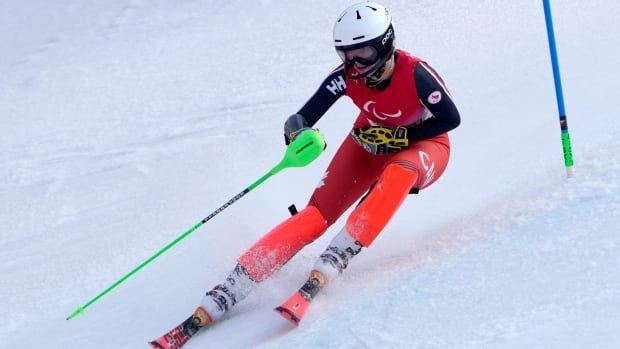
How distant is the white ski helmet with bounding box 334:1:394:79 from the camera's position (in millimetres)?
4730

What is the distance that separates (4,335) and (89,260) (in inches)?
43.5

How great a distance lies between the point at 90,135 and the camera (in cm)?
972

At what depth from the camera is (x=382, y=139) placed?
5.01m

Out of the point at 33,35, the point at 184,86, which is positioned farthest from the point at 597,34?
the point at 33,35

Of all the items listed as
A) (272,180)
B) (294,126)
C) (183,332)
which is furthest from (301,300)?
(272,180)

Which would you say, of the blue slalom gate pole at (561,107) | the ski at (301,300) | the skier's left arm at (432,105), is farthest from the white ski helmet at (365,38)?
the ski at (301,300)

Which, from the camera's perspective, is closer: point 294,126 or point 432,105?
point 432,105

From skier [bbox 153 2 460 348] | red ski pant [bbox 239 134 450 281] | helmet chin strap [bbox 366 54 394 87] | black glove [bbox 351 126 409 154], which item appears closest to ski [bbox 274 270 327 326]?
skier [bbox 153 2 460 348]

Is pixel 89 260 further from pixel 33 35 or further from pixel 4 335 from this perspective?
pixel 33 35

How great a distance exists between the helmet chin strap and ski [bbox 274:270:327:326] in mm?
1143

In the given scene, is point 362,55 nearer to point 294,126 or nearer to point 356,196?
point 294,126

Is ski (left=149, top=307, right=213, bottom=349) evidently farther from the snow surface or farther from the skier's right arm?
the skier's right arm

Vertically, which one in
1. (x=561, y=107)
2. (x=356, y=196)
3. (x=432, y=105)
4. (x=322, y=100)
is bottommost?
(x=356, y=196)

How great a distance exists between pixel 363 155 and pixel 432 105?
58cm
